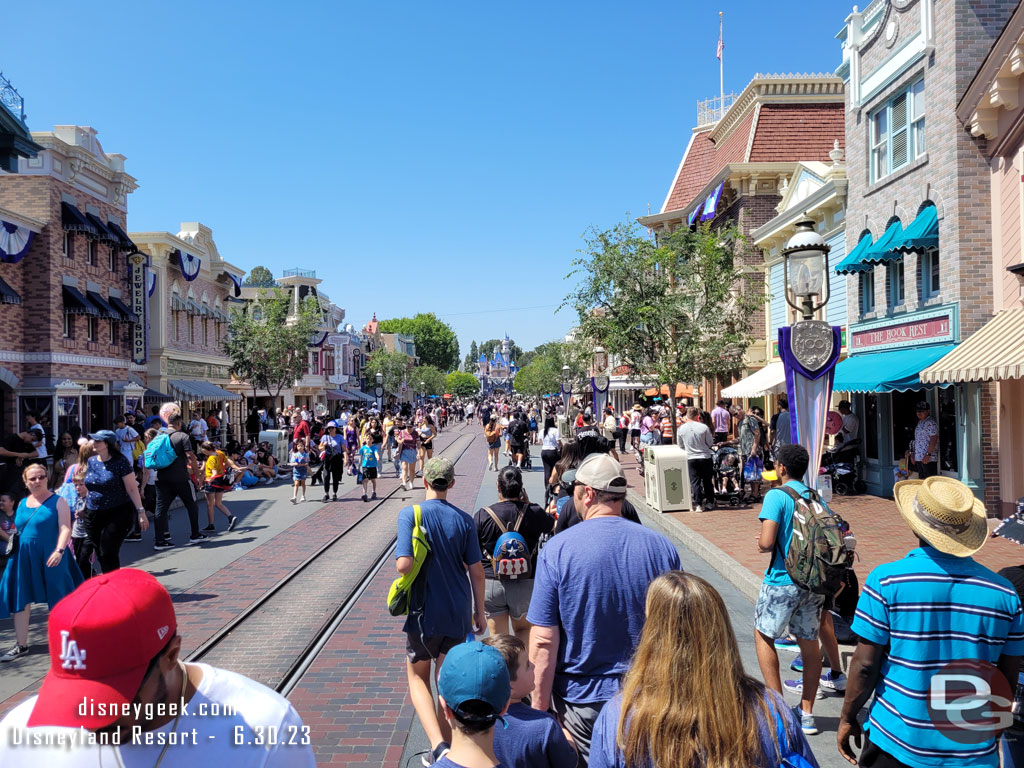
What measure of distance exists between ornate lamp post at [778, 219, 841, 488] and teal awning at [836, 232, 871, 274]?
24.7 ft

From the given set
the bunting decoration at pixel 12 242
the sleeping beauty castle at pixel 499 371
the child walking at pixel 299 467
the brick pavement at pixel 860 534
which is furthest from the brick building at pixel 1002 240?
the sleeping beauty castle at pixel 499 371

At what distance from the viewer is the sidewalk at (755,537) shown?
29.4 ft

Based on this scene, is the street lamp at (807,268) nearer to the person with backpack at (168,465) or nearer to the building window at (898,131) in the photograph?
the building window at (898,131)

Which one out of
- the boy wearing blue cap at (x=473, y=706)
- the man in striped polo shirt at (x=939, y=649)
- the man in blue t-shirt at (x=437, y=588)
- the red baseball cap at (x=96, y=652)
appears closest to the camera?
the red baseball cap at (x=96, y=652)

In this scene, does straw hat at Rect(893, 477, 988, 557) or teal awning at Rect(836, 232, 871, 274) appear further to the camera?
teal awning at Rect(836, 232, 871, 274)

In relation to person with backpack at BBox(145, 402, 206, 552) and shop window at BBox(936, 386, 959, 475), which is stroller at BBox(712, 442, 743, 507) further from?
person with backpack at BBox(145, 402, 206, 552)

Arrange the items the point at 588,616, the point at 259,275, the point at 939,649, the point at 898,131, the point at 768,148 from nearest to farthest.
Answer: the point at 939,649
the point at 588,616
the point at 898,131
the point at 768,148
the point at 259,275

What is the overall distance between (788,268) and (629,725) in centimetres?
751

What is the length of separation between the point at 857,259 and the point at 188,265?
1068 inches

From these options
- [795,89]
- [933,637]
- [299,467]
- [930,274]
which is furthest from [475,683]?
[795,89]

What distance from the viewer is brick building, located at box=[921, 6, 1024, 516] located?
1185cm

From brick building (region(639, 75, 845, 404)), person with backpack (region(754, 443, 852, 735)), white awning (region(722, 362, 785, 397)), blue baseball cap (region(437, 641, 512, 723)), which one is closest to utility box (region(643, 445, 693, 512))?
white awning (region(722, 362, 785, 397))

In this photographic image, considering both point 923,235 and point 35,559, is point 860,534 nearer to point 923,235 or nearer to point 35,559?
point 923,235

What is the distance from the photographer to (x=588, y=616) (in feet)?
10.9
